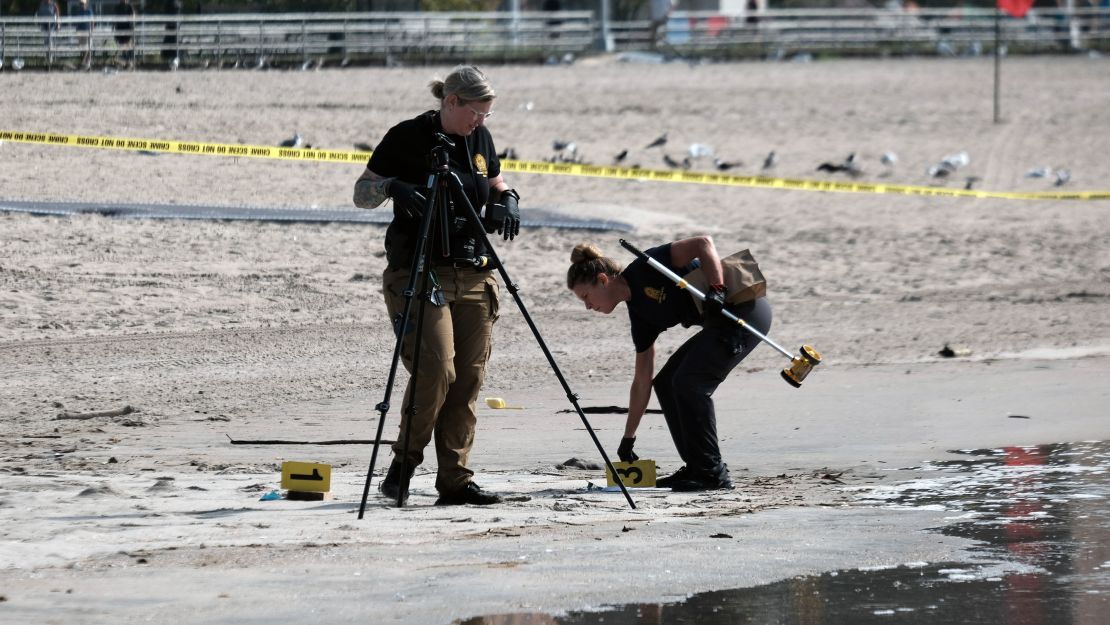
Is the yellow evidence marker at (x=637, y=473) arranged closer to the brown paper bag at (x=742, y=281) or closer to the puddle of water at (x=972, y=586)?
the brown paper bag at (x=742, y=281)

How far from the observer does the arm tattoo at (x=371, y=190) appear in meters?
6.84

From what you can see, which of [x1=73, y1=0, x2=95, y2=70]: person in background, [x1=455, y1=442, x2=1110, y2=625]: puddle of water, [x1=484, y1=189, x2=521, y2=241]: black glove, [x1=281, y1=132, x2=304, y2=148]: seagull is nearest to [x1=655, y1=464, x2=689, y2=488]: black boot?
[x1=455, y1=442, x2=1110, y2=625]: puddle of water

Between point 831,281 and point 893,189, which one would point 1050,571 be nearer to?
point 831,281

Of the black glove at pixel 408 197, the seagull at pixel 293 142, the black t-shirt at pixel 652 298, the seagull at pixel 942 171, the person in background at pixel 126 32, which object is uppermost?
the person in background at pixel 126 32

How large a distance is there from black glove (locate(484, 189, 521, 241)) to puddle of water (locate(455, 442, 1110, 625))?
1.94 metres

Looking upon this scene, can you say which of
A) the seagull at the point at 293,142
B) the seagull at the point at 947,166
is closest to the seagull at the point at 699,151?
the seagull at the point at 947,166

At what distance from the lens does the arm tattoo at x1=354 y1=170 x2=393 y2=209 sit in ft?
22.4

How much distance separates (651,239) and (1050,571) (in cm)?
1004

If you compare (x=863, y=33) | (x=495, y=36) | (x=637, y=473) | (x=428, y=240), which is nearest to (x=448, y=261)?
(x=428, y=240)

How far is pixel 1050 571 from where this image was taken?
598 centimetres

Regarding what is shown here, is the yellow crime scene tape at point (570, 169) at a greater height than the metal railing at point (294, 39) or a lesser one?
→ lesser

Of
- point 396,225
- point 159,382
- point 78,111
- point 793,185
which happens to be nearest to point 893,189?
point 793,185

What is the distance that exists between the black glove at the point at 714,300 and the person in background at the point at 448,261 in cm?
97

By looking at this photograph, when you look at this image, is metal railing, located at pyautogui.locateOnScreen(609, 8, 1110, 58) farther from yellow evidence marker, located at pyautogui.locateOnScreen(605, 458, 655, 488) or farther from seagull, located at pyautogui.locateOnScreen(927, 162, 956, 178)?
yellow evidence marker, located at pyautogui.locateOnScreen(605, 458, 655, 488)
